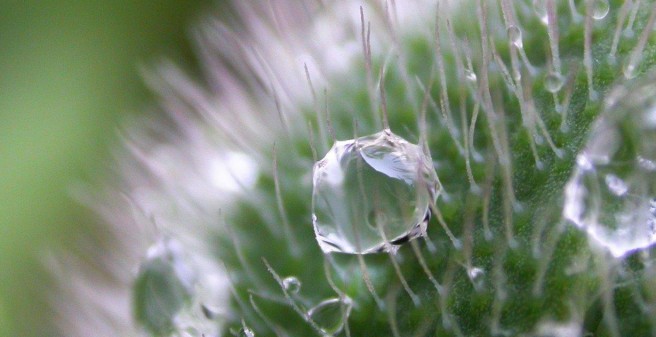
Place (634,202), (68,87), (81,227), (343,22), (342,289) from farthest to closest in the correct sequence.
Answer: (68,87), (81,227), (343,22), (342,289), (634,202)

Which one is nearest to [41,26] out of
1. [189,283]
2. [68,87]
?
[68,87]

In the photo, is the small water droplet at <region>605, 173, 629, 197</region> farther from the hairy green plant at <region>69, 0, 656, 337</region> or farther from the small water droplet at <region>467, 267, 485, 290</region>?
the small water droplet at <region>467, 267, 485, 290</region>

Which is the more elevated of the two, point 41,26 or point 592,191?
→ point 41,26

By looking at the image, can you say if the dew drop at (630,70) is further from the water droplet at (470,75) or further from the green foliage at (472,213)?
the water droplet at (470,75)

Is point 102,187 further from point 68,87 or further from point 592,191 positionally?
point 68,87

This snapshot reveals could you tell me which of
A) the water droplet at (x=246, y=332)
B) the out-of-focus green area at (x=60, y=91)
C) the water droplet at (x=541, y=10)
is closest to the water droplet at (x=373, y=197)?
the water droplet at (x=246, y=332)

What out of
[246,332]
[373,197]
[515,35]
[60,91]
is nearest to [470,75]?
[515,35]

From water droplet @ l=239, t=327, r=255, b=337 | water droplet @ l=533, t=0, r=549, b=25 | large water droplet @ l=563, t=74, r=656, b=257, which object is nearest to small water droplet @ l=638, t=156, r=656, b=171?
large water droplet @ l=563, t=74, r=656, b=257
